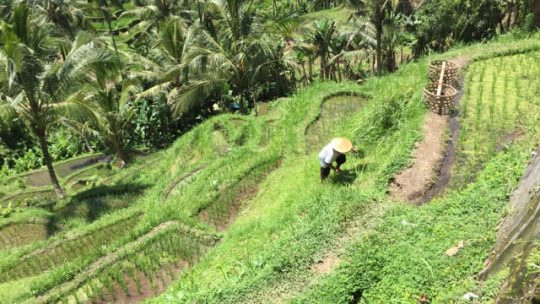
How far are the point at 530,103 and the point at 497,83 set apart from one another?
142 centimetres

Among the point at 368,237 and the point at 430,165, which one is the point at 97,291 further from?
the point at 430,165

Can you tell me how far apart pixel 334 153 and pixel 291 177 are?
222 cm

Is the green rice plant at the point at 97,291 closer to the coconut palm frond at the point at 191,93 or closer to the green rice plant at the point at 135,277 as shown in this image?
the green rice plant at the point at 135,277

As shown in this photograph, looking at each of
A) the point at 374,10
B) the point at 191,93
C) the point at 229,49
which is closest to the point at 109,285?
A: the point at 191,93

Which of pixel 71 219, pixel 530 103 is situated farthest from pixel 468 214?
pixel 71 219

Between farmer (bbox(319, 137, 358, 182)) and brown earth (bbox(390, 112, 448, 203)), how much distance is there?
1.04 metres

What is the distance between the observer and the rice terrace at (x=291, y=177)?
613cm

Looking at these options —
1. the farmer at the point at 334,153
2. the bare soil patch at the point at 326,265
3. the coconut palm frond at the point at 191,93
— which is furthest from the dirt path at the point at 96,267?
the coconut palm frond at the point at 191,93

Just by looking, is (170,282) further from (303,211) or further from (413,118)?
(413,118)

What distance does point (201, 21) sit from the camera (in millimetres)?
18719

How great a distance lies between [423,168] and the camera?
830 centimetres

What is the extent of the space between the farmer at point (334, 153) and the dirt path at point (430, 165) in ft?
3.41

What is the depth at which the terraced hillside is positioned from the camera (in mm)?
6133

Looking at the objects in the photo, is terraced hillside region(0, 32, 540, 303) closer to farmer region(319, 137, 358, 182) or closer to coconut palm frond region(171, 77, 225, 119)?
farmer region(319, 137, 358, 182)
